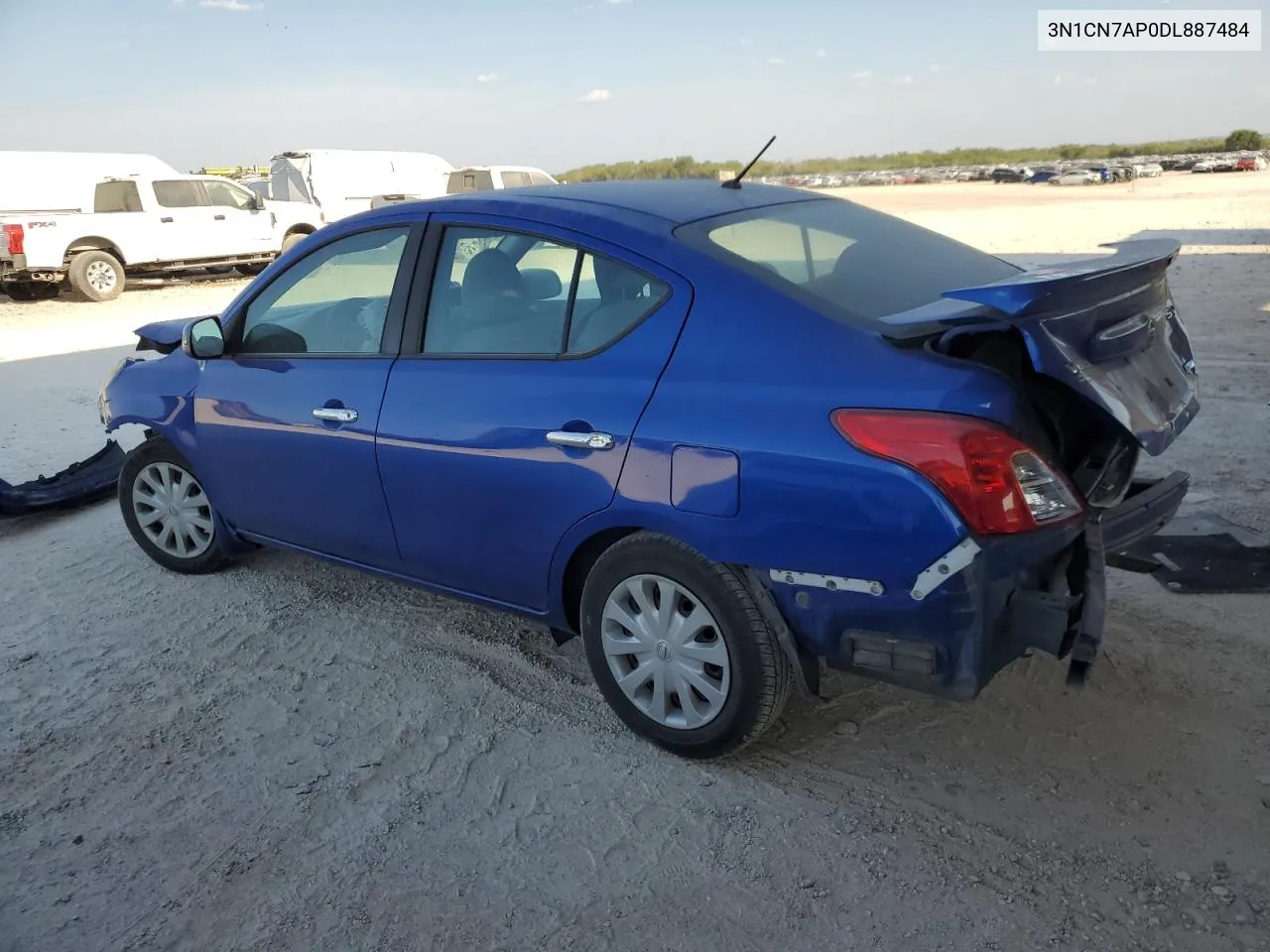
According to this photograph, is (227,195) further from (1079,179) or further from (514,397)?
(1079,179)

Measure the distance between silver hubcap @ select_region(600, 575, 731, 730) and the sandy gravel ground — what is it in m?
0.20

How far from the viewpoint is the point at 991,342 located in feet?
8.91

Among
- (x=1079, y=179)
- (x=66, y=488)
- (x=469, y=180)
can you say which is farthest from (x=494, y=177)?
(x=1079, y=179)

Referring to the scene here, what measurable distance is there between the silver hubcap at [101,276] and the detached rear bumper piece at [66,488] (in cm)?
1197

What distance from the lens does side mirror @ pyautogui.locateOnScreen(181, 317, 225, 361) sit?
416cm

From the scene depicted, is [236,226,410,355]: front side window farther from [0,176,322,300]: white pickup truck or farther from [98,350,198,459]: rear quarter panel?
[0,176,322,300]: white pickup truck

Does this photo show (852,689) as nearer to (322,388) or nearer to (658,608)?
(658,608)

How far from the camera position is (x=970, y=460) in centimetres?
246

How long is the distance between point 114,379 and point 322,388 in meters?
1.61

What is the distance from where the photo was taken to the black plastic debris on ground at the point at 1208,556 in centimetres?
403

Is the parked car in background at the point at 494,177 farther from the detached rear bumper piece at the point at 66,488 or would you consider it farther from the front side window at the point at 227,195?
the detached rear bumper piece at the point at 66,488

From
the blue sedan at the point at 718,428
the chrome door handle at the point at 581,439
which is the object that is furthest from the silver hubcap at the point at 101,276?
the chrome door handle at the point at 581,439

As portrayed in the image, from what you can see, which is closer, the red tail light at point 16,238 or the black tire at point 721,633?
the black tire at point 721,633

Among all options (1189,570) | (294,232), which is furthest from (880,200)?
(1189,570)
